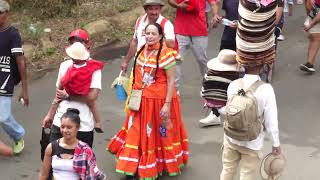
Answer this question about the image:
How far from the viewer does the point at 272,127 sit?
15.1 feet

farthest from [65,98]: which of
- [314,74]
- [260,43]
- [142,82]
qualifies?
[314,74]

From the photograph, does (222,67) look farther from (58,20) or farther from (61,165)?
(58,20)

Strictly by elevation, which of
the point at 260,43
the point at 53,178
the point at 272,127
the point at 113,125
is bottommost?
the point at 113,125

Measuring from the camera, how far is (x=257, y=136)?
464 cm

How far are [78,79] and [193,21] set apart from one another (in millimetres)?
2593

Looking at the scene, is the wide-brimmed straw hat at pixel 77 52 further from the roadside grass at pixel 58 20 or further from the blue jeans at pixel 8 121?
the roadside grass at pixel 58 20

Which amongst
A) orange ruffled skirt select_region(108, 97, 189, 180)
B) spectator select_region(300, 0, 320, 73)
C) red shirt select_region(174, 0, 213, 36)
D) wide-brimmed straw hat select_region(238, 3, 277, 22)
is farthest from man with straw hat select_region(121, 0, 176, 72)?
spectator select_region(300, 0, 320, 73)

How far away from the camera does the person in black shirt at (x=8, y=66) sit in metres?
6.20

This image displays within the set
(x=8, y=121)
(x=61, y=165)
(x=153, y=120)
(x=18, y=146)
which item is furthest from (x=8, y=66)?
(x=61, y=165)

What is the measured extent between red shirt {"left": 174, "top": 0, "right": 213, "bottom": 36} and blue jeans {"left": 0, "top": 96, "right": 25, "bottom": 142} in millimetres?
2358

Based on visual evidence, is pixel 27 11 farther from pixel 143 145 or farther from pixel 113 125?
pixel 143 145

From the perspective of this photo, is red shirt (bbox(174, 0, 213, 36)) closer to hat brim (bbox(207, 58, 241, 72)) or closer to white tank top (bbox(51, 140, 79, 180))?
hat brim (bbox(207, 58, 241, 72))

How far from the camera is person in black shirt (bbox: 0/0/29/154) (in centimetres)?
620

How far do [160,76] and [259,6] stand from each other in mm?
1326
